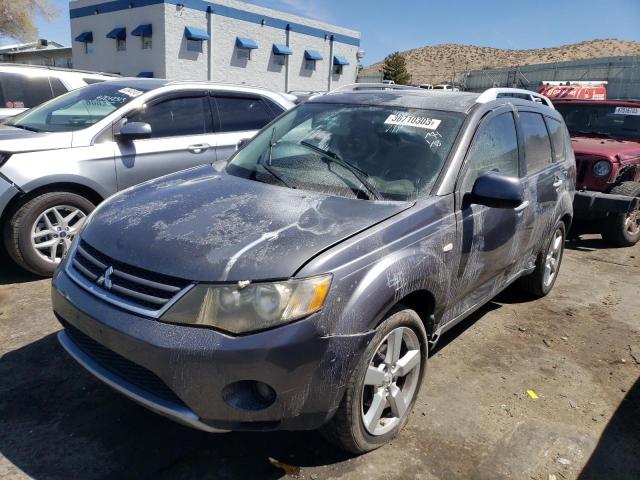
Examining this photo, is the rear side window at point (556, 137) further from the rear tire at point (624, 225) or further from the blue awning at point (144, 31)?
the blue awning at point (144, 31)

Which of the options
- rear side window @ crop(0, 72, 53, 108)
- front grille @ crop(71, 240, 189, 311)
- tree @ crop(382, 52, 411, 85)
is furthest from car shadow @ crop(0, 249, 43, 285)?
tree @ crop(382, 52, 411, 85)

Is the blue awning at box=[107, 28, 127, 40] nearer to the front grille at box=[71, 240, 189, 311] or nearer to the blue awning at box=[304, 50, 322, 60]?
the blue awning at box=[304, 50, 322, 60]

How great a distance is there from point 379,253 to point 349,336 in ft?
1.41

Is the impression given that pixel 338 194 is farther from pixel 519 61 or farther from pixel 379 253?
pixel 519 61

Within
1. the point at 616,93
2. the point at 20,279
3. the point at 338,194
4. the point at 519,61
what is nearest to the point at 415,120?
the point at 338,194

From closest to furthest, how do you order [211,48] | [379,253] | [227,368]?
[227,368] → [379,253] → [211,48]

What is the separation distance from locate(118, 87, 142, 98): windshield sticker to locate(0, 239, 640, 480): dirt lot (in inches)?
83.4

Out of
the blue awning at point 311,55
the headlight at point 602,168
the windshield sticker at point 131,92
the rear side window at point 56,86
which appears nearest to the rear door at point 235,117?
the windshield sticker at point 131,92

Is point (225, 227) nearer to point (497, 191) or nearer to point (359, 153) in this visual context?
point (359, 153)

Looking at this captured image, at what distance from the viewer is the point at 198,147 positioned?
17.9 ft

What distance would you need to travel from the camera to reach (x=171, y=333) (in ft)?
6.95

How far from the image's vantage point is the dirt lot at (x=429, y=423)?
2.52 m

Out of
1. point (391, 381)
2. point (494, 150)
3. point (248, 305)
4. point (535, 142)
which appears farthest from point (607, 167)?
point (248, 305)

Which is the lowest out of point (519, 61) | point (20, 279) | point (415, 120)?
point (20, 279)
